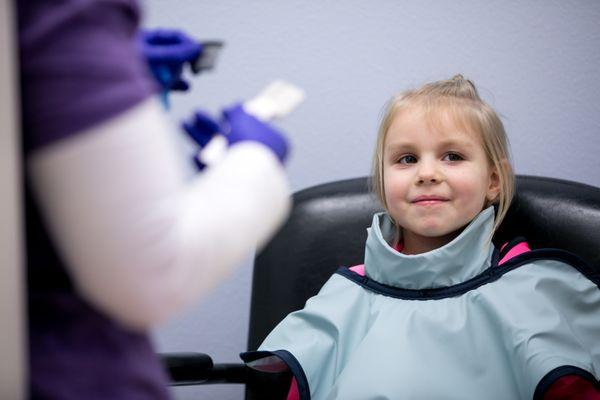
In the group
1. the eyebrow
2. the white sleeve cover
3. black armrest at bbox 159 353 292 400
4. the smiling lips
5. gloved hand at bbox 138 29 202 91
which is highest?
gloved hand at bbox 138 29 202 91

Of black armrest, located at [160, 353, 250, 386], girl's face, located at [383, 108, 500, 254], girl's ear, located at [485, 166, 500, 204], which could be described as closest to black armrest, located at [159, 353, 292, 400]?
black armrest, located at [160, 353, 250, 386]

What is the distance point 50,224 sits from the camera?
40 cm

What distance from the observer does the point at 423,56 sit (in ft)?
4.61

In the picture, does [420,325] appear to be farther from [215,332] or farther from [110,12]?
[110,12]

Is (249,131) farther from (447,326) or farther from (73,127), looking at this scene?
(447,326)

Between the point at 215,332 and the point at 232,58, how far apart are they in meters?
0.52

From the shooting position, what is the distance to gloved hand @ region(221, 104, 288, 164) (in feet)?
1.64

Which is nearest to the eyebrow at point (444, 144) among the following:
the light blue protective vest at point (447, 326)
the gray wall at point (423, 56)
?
the light blue protective vest at point (447, 326)

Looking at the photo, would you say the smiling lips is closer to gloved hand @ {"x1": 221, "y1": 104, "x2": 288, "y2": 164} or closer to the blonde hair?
the blonde hair

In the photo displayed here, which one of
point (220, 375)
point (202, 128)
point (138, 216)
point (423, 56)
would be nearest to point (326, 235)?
point (220, 375)

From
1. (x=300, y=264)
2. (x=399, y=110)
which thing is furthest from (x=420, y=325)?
(x=399, y=110)

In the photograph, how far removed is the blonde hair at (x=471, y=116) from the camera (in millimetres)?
1123

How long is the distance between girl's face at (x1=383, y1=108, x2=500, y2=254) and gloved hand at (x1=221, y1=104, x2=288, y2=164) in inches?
23.8

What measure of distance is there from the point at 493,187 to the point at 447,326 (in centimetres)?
25
